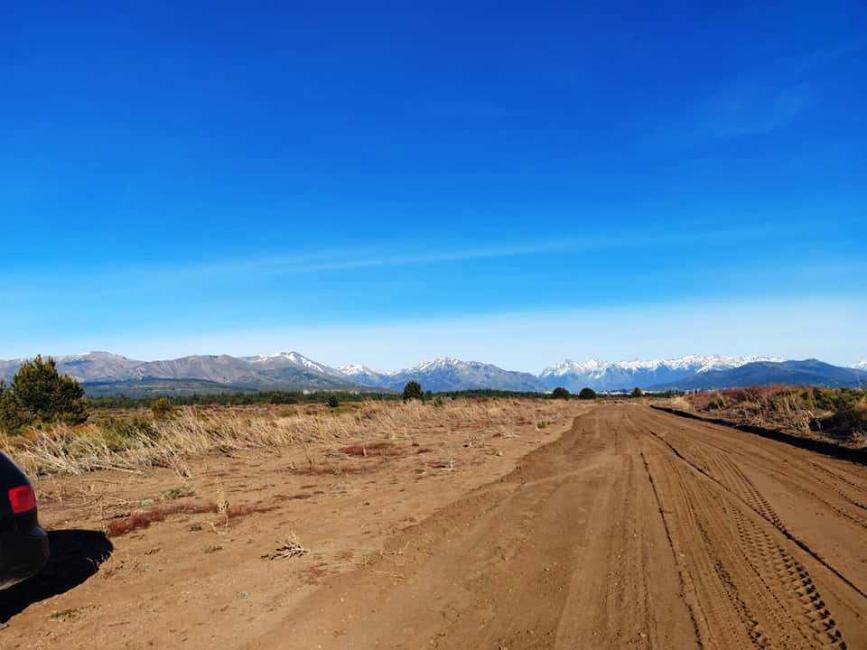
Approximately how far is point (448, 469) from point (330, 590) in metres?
8.56

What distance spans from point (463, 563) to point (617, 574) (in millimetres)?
1906

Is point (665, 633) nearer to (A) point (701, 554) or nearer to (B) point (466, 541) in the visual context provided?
(A) point (701, 554)

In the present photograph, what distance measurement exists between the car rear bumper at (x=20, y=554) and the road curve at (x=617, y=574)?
2.31 m

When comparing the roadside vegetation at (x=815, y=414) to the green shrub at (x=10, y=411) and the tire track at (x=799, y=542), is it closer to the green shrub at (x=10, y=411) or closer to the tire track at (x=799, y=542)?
the tire track at (x=799, y=542)

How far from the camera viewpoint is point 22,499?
5148 millimetres

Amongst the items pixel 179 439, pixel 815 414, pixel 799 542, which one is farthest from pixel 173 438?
pixel 815 414

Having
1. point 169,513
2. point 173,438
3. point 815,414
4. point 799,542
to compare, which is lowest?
point 169,513

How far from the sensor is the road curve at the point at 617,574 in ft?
16.3

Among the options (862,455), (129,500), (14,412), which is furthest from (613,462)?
(14,412)

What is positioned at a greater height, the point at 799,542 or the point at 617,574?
the point at 799,542

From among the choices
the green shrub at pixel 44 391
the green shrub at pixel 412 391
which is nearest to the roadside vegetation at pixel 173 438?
the green shrub at pixel 44 391

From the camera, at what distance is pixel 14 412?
41188 millimetres

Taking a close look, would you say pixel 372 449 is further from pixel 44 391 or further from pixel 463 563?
pixel 44 391

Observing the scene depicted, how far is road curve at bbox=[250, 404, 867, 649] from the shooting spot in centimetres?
497
